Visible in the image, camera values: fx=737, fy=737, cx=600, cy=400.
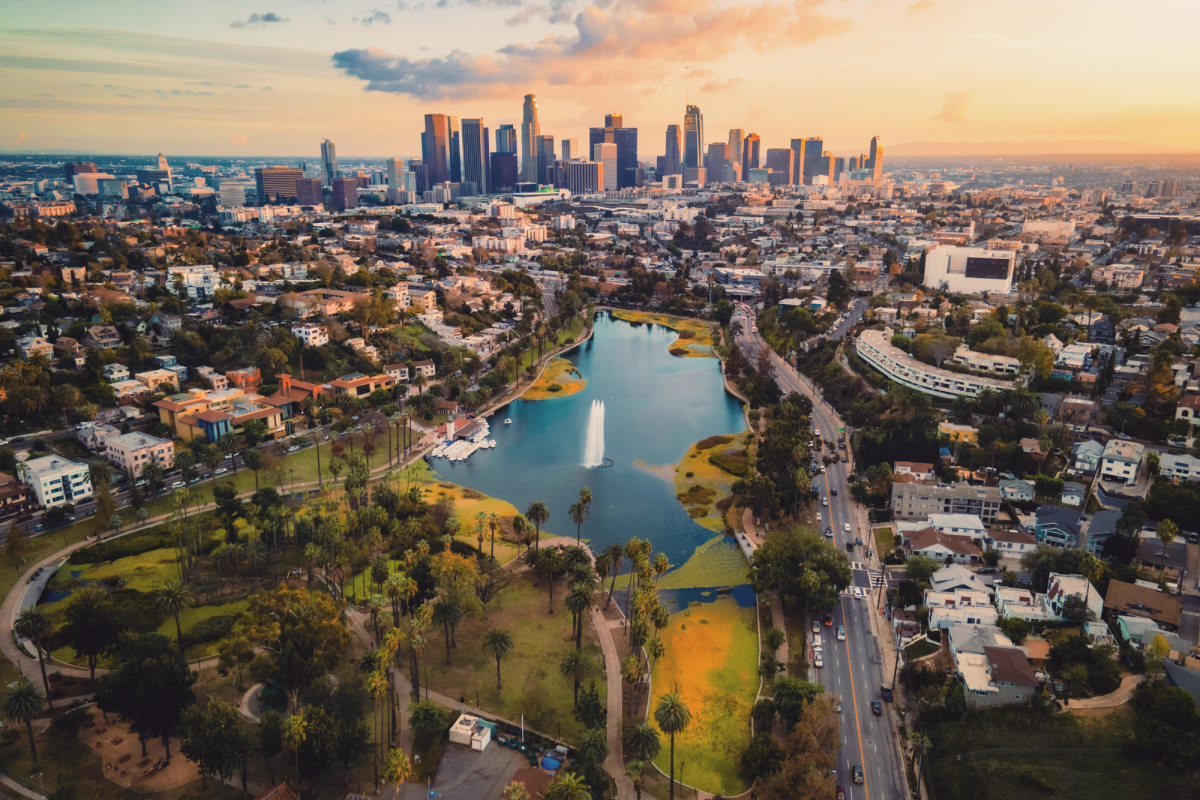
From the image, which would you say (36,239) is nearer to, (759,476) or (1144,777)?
(759,476)

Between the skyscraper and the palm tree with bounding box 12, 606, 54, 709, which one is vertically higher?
the skyscraper

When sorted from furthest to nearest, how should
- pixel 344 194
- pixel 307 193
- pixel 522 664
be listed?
pixel 307 193
pixel 344 194
pixel 522 664

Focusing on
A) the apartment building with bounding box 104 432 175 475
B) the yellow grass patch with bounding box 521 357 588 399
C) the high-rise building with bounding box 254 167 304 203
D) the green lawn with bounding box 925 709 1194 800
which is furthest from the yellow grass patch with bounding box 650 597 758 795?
the high-rise building with bounding box 254 167 304 203

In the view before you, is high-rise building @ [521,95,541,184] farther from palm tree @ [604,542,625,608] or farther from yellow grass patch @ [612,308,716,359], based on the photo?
palm tree @ [604,542,625,608]

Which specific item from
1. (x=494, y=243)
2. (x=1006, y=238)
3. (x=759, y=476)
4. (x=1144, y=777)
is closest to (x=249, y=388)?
(x=759, y=476)

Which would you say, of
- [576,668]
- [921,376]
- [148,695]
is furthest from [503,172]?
[148,695]

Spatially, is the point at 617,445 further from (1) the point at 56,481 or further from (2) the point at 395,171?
(2) the point at 395,171
